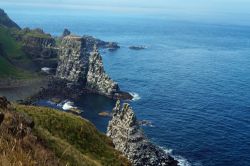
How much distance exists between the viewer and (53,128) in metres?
54.0

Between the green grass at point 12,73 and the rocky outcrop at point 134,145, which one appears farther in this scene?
the green grass at point 12,73

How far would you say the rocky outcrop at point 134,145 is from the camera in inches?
3767

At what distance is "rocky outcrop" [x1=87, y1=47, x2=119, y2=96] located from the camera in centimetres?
16975

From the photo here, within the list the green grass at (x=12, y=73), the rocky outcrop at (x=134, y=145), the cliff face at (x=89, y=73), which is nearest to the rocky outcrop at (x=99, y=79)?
the cliff face at (x=89, y=73)

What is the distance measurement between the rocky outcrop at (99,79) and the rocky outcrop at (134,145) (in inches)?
2599

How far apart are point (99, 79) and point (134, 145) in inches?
3306

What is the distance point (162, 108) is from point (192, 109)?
10.5m

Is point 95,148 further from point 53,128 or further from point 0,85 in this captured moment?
point 0,85

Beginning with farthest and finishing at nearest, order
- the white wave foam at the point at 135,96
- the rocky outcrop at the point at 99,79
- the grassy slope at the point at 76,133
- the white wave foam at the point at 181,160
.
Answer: the rocky outcrop at the point at 99,79
the white wave foam at the point at 135,96
the white wave foam at the point at 181,160
the grassy slope at the point at 76,133

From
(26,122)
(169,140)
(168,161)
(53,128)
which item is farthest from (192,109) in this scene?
(26,122)

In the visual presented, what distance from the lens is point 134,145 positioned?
96438 millimetres

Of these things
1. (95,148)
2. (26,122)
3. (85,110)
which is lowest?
(85,110)

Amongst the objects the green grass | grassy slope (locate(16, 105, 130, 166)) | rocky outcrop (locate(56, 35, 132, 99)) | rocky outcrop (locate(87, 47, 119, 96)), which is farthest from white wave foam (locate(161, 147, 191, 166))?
the green grass

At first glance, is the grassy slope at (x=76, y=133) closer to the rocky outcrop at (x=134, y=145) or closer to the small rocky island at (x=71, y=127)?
the small rocky island at (x=71, y=127)
